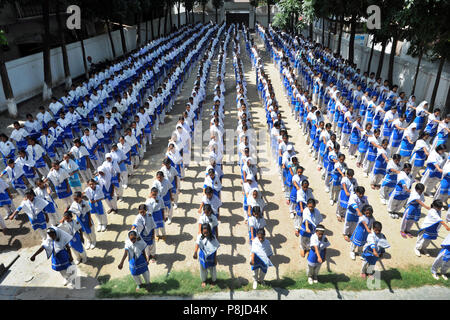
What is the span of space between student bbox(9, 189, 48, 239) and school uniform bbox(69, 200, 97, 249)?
814 mm

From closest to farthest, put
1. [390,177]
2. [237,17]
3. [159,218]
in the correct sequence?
[159,218]
[390,177]
[237,17]

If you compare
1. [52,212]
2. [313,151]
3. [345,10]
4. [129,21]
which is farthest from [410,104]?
[129,21]

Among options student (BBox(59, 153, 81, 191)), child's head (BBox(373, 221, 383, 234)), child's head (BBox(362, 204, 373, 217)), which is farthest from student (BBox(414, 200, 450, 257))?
student (BBox(59, 153, 81, 191))

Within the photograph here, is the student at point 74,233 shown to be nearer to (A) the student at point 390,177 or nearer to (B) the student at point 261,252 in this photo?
(B) the student at point 261,252

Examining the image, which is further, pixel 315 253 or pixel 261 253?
pixel 315 253

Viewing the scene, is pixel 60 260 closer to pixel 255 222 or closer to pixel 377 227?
pixel 255 222

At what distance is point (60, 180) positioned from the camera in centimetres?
741

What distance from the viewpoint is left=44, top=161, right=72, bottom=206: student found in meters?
7.29

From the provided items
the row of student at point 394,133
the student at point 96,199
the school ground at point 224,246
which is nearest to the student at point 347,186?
the school ground at point 224,246

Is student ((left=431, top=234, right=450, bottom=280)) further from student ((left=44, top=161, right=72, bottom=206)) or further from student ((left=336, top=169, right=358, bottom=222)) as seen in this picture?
student ((left=44, top=161, right=72, bottom=206))

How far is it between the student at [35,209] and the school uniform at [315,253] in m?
5.38

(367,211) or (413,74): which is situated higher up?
(413,74)

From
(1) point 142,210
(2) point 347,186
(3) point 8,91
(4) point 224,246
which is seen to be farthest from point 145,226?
(3) point 8,91

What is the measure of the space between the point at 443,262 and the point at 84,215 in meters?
6.95
